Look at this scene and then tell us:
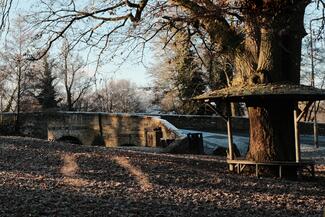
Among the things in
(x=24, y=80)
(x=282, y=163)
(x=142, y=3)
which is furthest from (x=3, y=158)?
(x=24, y=80)

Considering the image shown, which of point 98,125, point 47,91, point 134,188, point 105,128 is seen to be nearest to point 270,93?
point 134,188

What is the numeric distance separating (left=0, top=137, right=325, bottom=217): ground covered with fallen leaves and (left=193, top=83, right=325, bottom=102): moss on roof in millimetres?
2207

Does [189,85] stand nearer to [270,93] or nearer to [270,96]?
[270,96]

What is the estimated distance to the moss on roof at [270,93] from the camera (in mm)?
15719

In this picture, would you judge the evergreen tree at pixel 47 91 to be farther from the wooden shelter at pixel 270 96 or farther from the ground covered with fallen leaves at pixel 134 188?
the wooden shelter at pixel 270 96

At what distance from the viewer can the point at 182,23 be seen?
18.0m

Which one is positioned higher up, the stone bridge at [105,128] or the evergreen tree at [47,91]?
the evergreen tree at [47,91]

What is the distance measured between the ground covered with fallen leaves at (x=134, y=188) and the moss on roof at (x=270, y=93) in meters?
2.21

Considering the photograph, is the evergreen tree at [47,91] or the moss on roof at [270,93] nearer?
the moss on roof at [270,93]

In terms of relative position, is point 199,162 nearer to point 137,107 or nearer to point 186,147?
point 186,147

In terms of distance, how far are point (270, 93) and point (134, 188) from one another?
5302 millimetres

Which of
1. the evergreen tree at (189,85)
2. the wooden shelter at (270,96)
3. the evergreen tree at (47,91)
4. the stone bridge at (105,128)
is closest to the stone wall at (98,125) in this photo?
the stone bridge at (105,128)

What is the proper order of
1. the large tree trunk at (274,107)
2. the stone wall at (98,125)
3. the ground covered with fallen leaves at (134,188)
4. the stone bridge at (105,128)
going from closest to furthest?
1. the ground covered with fallen leaves at (134,188)
2. the large tree trunk at (274,107)
3. the stone bridge at (105,128)
4. the stone wall at (98,125)

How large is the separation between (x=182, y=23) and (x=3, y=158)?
6692 mm
